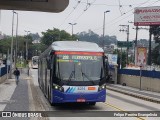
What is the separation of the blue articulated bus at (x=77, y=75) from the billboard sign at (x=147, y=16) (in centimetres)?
5190

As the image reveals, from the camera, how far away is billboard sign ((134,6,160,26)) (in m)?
69.8

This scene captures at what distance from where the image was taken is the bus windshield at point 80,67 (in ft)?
61.0

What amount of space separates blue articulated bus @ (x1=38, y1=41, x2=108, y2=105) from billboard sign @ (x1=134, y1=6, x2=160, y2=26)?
51.9m

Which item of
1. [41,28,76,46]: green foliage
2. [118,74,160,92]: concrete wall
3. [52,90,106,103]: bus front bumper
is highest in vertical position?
[41,28,76,46]: green foliage

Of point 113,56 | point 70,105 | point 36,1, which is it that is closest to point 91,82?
point 70,105

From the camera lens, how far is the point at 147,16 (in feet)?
234

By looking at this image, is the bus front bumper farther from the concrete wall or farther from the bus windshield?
the concrete wall

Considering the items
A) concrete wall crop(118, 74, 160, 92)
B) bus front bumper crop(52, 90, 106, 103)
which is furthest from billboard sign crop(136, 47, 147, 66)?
bus front bumper crop(52, 90, 106, 103)

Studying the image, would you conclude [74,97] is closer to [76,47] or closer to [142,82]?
[76,47]

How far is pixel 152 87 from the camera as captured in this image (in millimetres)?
35250

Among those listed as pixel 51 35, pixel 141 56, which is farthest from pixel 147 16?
pixel 51 35

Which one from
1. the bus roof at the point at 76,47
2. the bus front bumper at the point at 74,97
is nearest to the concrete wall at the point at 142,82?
the bus roof at the point at 76,47

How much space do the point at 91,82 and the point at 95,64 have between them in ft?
3.36

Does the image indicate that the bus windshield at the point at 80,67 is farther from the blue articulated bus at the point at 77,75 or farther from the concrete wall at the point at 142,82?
the concrete wall at the point at 142,82
